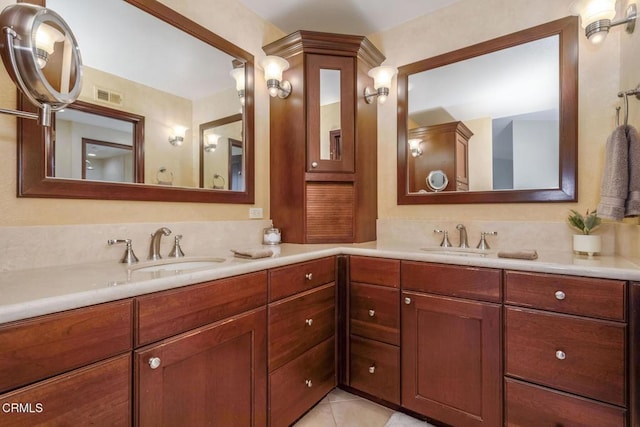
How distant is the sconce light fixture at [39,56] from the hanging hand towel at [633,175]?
2341 mm

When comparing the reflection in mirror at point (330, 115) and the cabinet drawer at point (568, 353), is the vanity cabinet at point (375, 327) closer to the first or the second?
the cabinet drawer at point (568, 353)

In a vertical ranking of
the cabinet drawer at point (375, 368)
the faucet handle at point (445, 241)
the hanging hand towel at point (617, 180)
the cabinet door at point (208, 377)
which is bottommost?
the cabinet drawer at point (375, 368)

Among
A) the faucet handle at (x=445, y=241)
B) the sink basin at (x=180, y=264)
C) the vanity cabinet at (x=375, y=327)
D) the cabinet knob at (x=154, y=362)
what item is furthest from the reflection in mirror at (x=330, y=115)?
the cabinet knob at (x=154, y=362)

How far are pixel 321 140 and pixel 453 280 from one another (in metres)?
1.22

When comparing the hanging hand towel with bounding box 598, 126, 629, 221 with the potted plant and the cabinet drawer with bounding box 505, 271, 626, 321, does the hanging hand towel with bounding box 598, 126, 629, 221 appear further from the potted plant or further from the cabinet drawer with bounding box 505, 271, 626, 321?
the cabinet drawer with bounding box 505, 271, 626, 321

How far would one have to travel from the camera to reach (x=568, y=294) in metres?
1.18

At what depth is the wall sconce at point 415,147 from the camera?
2150mm

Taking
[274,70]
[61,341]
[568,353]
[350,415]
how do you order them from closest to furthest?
[61,341] → [568,353] → [350,415] → [274,70]

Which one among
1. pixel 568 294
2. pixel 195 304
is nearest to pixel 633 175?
pixel 568 294

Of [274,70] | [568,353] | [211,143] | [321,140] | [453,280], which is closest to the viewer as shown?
[568,353]

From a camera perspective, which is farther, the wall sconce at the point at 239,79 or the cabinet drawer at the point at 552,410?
the wall sconce at the point at 239,79

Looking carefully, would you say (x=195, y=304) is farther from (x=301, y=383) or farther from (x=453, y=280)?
(x=453, y=280)

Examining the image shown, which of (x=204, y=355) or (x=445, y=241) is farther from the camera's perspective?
(x=445, y=241)

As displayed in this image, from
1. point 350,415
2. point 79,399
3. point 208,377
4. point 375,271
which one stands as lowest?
point 350,415
